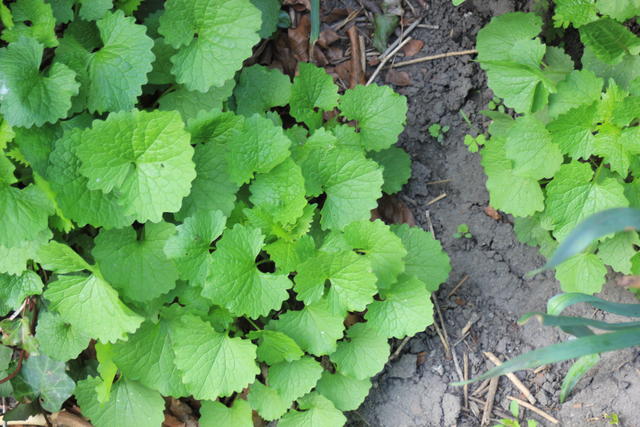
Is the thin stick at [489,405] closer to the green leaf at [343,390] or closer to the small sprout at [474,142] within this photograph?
the green leaf at [343,390]

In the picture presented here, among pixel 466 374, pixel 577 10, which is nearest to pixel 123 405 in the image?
pixel 466 374

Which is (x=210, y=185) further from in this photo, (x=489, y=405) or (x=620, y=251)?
(x=620, y=251)

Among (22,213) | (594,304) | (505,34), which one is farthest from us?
(505,34)

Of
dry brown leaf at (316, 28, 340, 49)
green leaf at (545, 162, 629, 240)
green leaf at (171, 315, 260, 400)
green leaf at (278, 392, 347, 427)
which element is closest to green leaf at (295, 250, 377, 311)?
green leaf at (171, 315, 260, 400)

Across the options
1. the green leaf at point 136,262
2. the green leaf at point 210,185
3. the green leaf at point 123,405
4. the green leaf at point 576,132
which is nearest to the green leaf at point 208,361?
the green leaf at point 136,262

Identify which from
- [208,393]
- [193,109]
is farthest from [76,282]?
[193,109]

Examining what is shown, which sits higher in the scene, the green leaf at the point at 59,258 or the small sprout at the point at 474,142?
the small sprout at the point at 474,142
